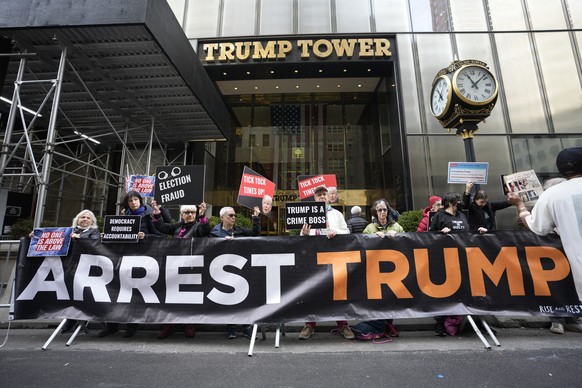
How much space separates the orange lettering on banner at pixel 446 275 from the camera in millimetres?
4289

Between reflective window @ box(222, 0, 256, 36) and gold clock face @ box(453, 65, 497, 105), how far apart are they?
1016cm

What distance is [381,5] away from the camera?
13828mm

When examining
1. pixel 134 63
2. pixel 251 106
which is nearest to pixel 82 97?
pixel 134 63

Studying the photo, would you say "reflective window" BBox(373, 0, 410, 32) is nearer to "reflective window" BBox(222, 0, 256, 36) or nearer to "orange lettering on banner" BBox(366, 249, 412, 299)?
"reflective window" BBox(222, 0, 256, 36)

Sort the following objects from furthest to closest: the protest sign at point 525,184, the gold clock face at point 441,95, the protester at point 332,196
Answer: the gold clock face at point 441,95 < the protester at point 332,196 < the protest sign at point 525,184

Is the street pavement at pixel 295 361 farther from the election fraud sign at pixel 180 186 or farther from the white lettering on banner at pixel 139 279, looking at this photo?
the election fraud sign at pixel 180 186

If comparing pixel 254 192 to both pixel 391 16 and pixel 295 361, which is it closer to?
→ pixel 295 361

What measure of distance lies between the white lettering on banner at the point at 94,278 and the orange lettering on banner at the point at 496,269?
5319mm

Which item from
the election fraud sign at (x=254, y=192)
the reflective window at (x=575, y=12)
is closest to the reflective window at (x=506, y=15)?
the reflective window at (x=575, y=12)

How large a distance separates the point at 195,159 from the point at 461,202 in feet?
38.2

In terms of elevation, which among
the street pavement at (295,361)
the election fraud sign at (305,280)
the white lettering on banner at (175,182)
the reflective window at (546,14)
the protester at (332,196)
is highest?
the reflective window at (546,14)

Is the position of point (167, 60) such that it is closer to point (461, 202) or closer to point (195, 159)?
point (195, 159)

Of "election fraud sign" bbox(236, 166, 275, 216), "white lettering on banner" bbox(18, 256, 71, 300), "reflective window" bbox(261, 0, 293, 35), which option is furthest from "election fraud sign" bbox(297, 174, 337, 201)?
"reflective window" bbox(261, 0, 293, 35)

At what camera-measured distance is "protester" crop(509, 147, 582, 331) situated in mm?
2285
